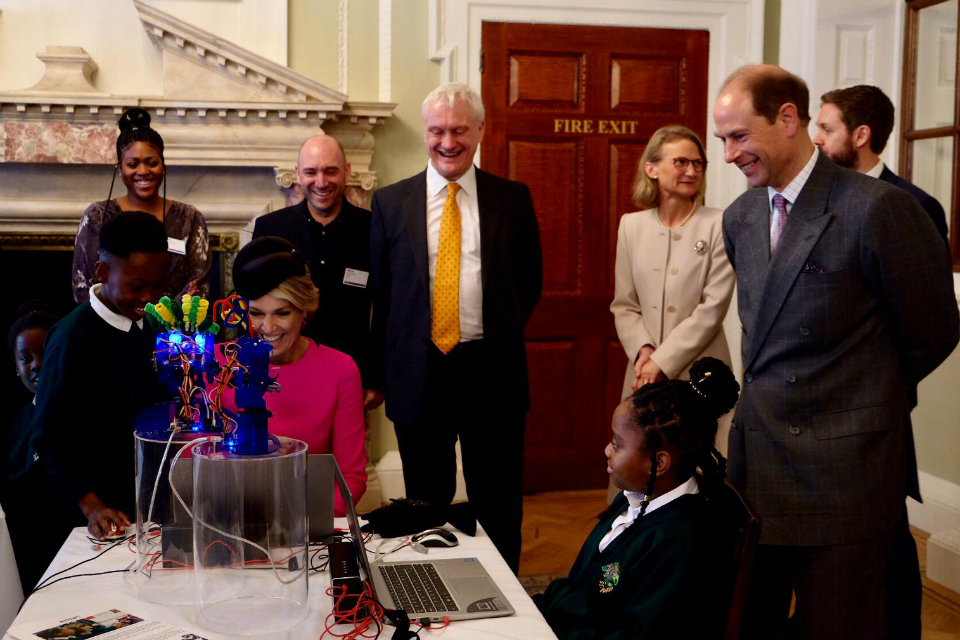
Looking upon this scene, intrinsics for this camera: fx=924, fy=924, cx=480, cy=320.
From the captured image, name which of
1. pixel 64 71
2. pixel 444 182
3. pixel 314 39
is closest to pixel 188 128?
pixel 64 71

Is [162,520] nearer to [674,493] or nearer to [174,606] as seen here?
[174,606]

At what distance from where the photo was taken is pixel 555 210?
15.2ft

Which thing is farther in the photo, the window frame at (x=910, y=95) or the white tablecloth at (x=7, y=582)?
the window frame at (x=910, y=95)

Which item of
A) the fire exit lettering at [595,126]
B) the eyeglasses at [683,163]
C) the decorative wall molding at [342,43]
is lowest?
the eyeglasses at [683,163]

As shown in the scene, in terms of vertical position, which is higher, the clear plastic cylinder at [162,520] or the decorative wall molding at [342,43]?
the decorative wall molding at [342,43]

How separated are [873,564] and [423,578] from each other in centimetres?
104

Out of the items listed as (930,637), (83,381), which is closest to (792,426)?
(930,637)

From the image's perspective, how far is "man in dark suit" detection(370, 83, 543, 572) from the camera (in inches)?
111

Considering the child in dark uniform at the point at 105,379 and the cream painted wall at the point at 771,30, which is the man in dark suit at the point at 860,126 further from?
the child in dark uniform at the point at 105,379

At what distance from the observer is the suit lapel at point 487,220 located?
9.39 feet

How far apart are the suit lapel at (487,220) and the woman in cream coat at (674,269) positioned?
0.72 meters

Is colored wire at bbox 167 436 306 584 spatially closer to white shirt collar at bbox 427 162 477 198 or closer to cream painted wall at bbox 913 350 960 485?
white shirt collar at bbox 427 162 477 198

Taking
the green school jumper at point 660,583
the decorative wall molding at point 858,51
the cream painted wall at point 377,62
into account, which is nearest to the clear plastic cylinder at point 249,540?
the green school jumper at point 660,583

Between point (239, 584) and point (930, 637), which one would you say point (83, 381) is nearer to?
point (239, 584)
